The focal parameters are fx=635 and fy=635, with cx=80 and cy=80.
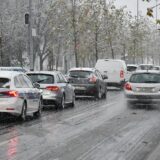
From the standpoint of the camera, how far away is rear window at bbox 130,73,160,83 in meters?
25.6

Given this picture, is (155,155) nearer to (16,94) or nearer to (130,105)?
(16,94)

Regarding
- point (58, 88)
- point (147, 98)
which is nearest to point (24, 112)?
Answer: point (58, 88)

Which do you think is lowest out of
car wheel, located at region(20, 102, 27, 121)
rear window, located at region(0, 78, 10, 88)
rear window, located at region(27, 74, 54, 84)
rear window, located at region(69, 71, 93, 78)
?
car wheel, located at region(20, 102, 27, 121)

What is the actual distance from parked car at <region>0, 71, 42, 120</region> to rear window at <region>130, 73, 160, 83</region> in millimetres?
7411

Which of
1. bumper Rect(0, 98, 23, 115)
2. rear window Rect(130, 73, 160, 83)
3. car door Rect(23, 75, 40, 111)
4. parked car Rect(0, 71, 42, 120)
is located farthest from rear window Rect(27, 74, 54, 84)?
bumper Rect(0, 98, 23, 115)

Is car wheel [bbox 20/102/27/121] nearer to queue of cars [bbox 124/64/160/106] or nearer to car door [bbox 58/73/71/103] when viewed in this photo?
car door [bbox 58/73/71/103]

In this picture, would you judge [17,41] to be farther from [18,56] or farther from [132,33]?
[132,33]

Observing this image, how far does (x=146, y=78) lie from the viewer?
25.7 meters

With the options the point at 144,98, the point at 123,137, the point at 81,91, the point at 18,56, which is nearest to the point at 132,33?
the point at 18,56

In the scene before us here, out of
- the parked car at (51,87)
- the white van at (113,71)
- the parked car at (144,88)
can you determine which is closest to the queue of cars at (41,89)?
the parked car at (51,87)

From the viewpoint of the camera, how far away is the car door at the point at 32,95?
62.1ft

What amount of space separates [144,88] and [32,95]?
7414 mm

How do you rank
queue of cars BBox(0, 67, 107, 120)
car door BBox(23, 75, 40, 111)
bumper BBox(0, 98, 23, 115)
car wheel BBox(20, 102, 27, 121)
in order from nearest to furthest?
1. bumper BBox(0, 98, 23, 115)
2. queue of cars BBox(0, 67, 107, 120)
3. car wheel BBox(20, 102, 27, 121)
4. car door BBox(23, 75, 40, 111)

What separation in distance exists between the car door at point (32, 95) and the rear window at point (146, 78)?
689cm
